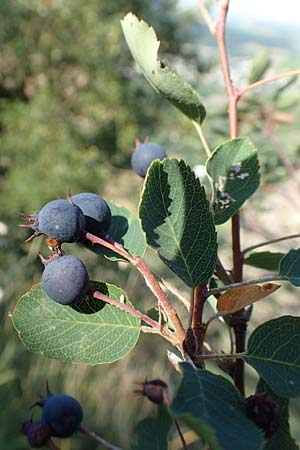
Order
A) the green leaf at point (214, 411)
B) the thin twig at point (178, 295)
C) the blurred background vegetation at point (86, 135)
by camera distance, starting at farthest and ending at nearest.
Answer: the blurred background vegetation at point (86, 135), the thin twig at point (178, 295), the green leaf at point (214, 411)

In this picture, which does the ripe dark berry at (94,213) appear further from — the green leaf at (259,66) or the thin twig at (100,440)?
the green leaf at (259,66)

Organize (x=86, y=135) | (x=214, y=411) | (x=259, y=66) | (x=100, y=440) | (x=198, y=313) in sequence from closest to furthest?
(x=214, y=411), (x=198, y=313), (x=100, y=440), (x=259, y=66), (x=86, y=135)

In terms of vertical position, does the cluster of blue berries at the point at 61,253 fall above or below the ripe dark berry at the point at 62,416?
above

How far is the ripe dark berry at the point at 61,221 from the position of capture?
0.47m

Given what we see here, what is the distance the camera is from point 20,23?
4.55 meters

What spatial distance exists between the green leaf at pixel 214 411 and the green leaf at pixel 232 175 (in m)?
0.17

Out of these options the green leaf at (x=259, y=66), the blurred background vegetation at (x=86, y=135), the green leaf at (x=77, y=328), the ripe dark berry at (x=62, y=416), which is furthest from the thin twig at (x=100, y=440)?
the blurred background vegetation at (x=86, y=135)

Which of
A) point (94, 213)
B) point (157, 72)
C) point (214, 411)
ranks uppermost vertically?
point (157, 72)

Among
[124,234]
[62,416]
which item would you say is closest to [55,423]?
[62,416]

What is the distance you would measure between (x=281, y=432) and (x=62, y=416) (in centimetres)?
23

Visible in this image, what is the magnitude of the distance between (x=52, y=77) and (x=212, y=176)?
452 cm

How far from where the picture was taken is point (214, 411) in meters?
0.39

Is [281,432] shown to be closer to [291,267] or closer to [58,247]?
[291,267]

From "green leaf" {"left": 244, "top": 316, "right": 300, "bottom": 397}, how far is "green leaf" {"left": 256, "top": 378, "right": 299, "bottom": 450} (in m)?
0.09
